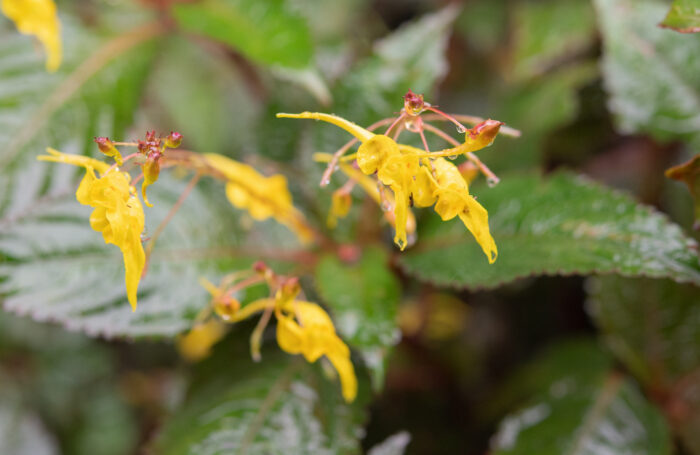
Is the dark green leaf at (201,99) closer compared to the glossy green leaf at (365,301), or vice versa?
the glossy green leaf at (365,301)

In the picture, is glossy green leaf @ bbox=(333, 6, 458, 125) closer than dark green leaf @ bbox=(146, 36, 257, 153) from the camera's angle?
Yes

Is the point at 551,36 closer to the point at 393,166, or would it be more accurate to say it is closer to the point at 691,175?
the point at 691,175

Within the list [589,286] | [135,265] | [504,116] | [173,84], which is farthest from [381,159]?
[173,84]

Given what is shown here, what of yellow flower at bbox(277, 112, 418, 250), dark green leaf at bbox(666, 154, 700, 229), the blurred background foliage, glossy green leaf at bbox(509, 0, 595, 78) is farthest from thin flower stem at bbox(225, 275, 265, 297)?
glossy green leaf at bbox(509, 0, 595, 78)

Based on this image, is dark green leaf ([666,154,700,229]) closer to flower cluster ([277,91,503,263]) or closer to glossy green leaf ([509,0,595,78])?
flower cluster ([277,91,503,263])

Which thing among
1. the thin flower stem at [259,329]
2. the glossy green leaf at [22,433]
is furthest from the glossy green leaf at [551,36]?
the glossy green leaf at [22,433]

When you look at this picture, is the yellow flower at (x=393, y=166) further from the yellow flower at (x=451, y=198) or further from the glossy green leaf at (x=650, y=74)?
the glossy green leaf at (x=650, y=74)

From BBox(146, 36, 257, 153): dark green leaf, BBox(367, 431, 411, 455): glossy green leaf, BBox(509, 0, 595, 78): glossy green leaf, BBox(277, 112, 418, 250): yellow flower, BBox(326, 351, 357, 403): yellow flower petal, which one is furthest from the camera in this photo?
BBox(146, 36, 257, 153): dark green leaf

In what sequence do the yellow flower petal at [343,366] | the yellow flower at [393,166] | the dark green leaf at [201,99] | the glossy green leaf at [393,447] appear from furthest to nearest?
→ the dark green leaf at [201,99] → the glossy green leaf at [393,447] → the yellow flower petal at [343,366] → the yellow flower at [393,166]

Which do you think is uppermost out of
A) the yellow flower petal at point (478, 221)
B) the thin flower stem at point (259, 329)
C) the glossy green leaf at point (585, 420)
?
the thin flower stem at point (259, 329)
